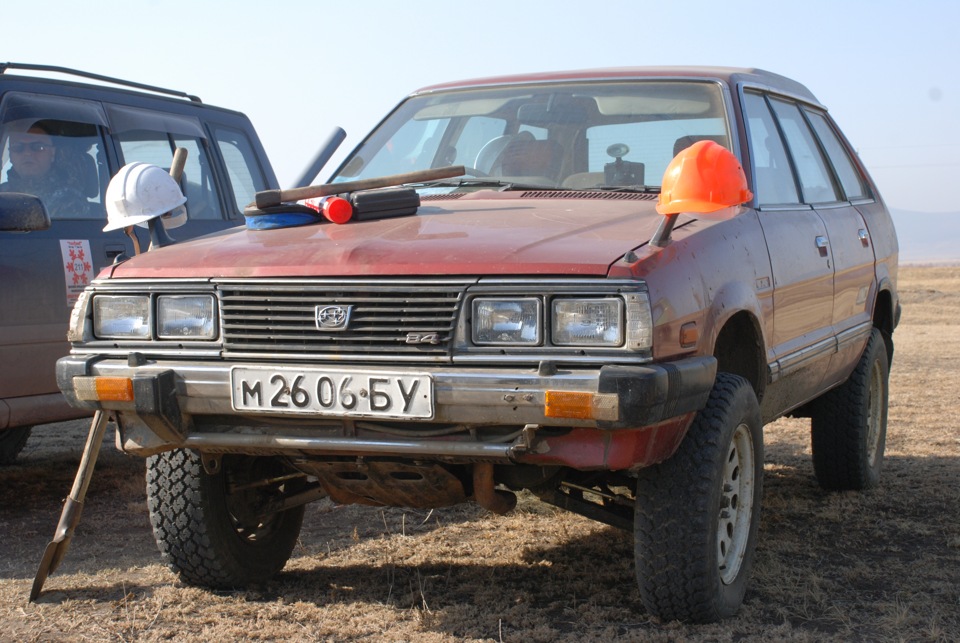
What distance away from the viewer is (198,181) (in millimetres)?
6574

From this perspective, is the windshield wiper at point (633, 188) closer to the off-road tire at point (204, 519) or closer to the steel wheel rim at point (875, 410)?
the off-road tire at point (204, 519)

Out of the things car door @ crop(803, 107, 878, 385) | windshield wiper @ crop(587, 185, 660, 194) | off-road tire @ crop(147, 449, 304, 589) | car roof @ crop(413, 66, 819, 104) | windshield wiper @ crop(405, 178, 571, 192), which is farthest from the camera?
car door @ crop(803, 107, 878, 385)

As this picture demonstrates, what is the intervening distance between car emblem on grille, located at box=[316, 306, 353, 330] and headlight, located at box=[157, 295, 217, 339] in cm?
37

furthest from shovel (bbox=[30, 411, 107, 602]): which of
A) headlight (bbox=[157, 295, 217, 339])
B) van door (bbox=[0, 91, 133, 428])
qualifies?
van door (bbox=[0, 91, 133, 428])

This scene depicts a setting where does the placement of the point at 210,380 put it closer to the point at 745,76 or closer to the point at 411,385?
the point at 411,385

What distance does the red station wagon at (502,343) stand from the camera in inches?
121

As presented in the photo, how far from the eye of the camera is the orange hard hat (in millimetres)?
3191

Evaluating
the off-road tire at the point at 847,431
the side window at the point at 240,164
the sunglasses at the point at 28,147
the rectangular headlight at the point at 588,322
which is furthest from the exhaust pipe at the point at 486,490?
the side window at the point at 240,164

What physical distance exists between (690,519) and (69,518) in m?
2.12

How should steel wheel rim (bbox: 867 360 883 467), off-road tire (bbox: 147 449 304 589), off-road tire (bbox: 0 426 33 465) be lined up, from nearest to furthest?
off-road tire (bbox: 147 449 304 589), steel wheel rim (bbox: 867 360 883 467), off-road tire (bbox: 0 426 33 465)

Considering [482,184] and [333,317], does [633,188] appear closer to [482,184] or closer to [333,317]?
[482,184]

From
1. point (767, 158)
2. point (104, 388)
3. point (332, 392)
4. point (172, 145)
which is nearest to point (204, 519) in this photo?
point (104, 388)

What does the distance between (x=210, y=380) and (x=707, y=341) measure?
1434 millimetres

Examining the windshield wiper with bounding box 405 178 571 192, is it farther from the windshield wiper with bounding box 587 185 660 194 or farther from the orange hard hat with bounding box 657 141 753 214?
the orange hard hat with bounding box 657 141 753 214
